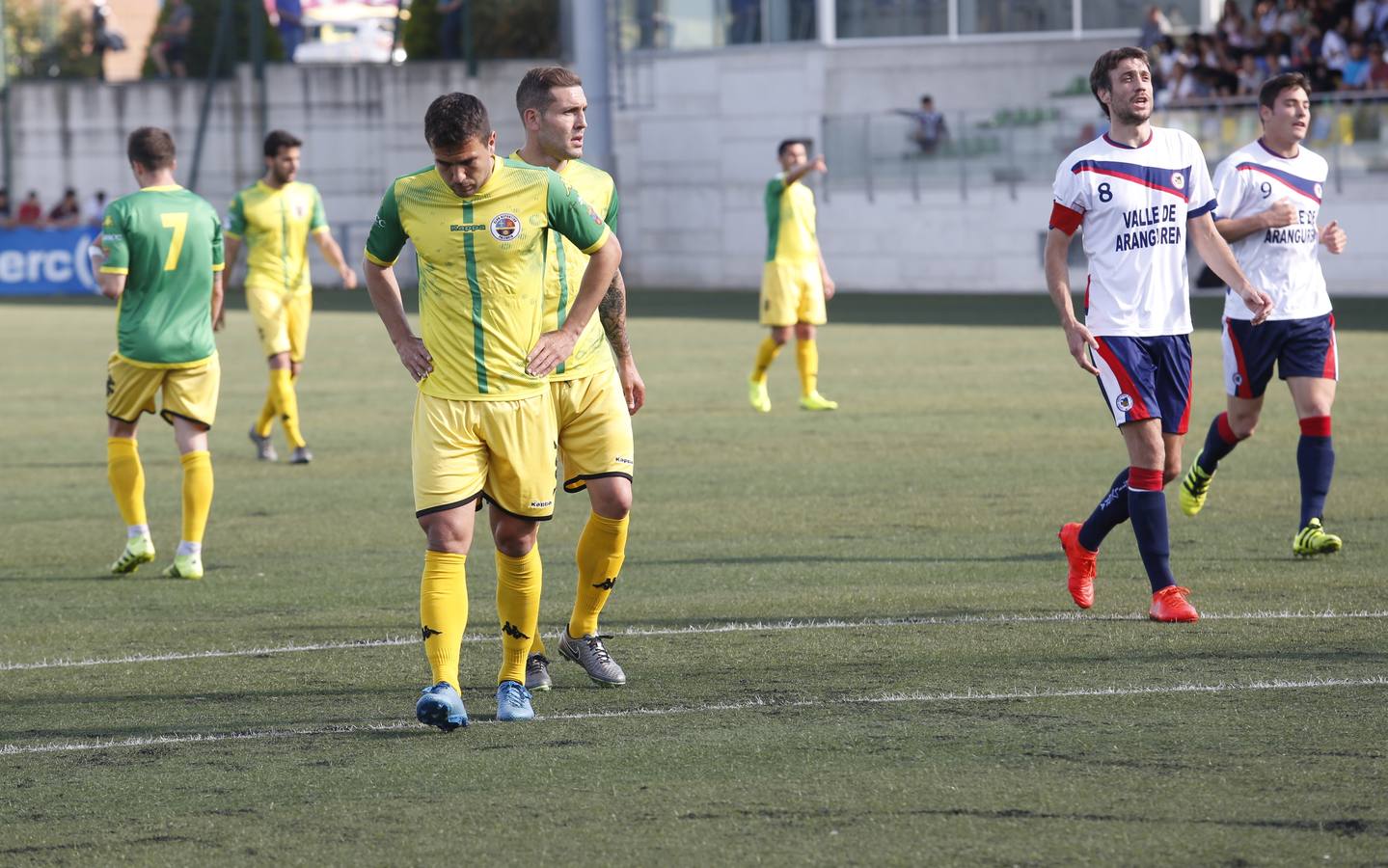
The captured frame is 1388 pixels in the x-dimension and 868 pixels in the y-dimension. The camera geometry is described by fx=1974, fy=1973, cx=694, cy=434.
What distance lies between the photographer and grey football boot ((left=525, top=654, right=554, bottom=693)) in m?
6.35

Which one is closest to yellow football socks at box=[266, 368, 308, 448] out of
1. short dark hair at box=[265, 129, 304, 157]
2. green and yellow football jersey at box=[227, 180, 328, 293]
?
green and yellow football jersey at box=[227, 180, 328, 293]

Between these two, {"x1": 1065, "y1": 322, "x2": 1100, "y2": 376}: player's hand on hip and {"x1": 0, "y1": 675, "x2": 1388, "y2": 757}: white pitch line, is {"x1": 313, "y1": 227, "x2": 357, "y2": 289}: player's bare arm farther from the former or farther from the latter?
{"x1": 0, "y1": 675, "x2": 1388, "y2": 757}: white pitch line

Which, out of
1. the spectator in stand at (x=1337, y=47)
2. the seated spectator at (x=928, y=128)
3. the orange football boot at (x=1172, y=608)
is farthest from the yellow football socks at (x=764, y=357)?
the seated spectator at (x=928, y=128)

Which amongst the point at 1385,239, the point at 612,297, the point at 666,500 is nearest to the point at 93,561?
the point at 666,500

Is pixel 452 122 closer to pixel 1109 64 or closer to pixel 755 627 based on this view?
pixel 755 627

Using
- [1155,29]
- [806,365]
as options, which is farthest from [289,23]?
[806,365]

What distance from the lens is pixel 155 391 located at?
30.0 feet

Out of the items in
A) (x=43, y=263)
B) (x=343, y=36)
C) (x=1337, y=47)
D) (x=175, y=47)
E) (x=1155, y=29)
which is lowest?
(x=43, y=263)

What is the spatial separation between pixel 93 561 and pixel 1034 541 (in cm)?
449

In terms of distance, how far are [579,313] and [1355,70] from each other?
27.2m

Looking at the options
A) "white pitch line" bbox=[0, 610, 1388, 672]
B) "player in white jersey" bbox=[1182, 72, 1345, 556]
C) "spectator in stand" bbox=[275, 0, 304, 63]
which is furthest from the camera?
"spectator in stand" bbox=[275, 0, 304, 63]

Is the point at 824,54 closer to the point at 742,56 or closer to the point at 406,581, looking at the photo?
the point at 742,56

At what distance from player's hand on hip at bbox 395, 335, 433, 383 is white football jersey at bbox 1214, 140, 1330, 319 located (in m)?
4.27

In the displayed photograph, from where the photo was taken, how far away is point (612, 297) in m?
6.61
